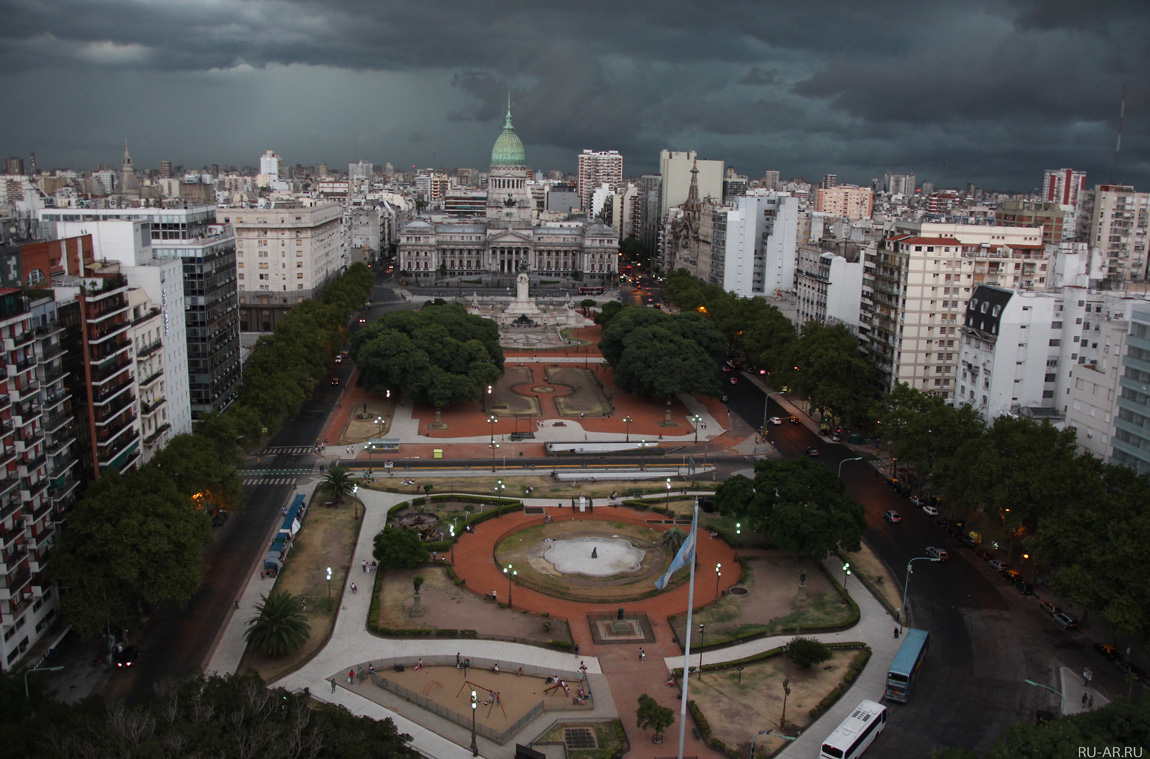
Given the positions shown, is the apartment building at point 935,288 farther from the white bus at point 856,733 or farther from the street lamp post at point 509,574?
the white bus at point 856,733

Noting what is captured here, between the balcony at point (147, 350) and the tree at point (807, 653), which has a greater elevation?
the balcony at point (147, 350)

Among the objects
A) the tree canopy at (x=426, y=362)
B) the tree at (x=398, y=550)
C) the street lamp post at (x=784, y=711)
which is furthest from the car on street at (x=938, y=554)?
the tree canopy at (x=426, y=362)

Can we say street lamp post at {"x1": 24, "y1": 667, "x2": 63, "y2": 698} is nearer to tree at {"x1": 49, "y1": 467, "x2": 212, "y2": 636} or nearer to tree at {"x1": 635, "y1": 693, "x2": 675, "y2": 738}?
tree at {"x1": 49, "y1": 467, "x2": 212, "y2": 636}

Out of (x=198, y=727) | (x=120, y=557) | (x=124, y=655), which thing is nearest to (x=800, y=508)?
(x=198, y=727)

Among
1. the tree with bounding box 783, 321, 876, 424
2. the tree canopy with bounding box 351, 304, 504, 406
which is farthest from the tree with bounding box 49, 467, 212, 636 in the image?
the tree with bounding box 783, 321, 876, 424

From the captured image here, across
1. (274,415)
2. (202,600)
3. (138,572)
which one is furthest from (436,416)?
(138,572)

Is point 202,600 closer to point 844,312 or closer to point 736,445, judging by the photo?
point 736,445
